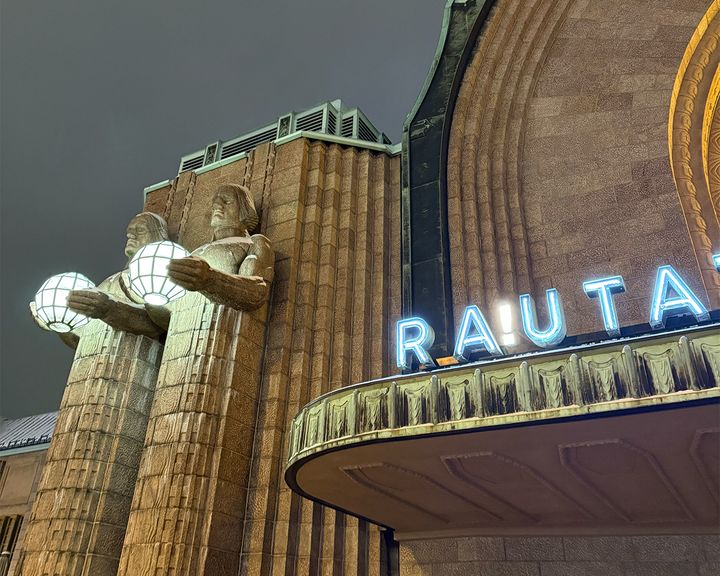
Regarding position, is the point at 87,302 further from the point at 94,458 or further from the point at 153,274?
the point at 94,458

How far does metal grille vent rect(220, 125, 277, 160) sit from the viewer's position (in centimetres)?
1361

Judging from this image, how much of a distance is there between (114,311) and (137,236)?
7.13 feet

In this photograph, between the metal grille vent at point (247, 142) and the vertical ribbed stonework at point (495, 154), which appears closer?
the vertical ribbed stonework at point (495, 154)

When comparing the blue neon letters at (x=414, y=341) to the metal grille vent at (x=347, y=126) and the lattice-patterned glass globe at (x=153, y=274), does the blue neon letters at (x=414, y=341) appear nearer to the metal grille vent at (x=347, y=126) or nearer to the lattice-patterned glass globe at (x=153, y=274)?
the lattice-patterned glass globe at (x=153, y=274)

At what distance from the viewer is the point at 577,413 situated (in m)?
4.59

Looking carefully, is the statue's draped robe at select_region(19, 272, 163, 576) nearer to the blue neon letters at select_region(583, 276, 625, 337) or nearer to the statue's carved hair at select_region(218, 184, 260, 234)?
the statue's carved hair at select_region(218, 184, 260, 234)

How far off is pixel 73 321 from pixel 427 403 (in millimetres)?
6687

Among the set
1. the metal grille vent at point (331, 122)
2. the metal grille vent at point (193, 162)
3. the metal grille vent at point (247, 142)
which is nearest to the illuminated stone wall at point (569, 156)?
the metal grille vent at point (331, 122)

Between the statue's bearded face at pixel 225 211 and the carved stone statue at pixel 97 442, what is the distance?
5.94ft

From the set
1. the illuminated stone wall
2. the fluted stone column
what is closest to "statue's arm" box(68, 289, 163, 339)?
the fluted stone column

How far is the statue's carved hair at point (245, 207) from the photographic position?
10453mm

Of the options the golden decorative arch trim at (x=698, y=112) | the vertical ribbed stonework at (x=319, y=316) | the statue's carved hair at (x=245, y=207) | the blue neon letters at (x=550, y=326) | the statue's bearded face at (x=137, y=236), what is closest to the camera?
the blue neon letters at (x=550, y=326)

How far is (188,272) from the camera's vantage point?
8.13 m

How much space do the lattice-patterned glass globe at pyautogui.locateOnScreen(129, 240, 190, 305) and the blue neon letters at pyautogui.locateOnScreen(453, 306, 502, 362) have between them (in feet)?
13.8
